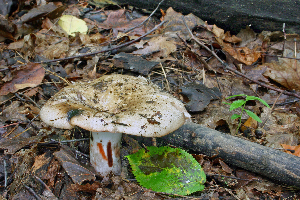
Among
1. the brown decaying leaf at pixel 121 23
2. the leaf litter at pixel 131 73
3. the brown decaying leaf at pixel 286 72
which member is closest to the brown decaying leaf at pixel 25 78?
the leaf litter at pixel 131 73

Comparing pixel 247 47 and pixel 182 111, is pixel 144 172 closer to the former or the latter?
pixel 182 111

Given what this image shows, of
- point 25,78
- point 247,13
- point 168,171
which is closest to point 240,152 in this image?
point 168,171

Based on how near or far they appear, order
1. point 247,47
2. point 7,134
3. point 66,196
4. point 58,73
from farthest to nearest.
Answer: point 247,47, point 58,73, point 7,134, point 66,196

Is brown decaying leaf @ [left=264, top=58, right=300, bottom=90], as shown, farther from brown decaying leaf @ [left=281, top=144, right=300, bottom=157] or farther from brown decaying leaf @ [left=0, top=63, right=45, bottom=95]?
brown decaying leaf @ [left=0, top=63, right=45, bottom=95]

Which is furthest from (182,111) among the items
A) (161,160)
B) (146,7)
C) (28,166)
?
(146,7)

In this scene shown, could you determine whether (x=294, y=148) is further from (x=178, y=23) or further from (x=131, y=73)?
(x=178, y=23)

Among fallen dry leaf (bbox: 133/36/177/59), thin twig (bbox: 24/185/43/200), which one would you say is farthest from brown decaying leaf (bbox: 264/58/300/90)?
thin twig (bbox: 24/185/43/200)
